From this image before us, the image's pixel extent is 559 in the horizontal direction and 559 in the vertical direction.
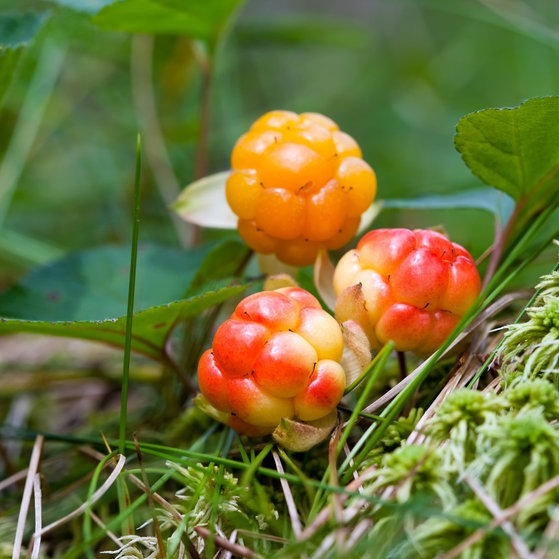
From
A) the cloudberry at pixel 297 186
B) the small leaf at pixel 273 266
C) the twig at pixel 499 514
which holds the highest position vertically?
the cloudberry at pixel 297 186

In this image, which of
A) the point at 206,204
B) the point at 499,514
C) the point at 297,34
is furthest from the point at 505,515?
the point at 297,34

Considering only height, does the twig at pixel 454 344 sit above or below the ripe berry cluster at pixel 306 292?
below

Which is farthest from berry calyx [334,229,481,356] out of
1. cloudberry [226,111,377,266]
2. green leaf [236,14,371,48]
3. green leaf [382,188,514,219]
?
green leaf [236,14,371,48]

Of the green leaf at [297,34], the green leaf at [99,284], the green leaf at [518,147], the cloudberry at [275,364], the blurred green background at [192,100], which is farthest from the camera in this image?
the green leaf at [297,34]

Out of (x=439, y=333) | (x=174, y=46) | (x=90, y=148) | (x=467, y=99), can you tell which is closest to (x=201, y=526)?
(x=439, y=333)

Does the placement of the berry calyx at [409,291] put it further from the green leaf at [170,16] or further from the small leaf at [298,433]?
the green leaf at [170,16]

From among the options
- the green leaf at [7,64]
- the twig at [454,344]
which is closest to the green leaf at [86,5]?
the green leaf at [7,64]

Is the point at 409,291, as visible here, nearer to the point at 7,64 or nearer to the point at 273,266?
the point at 273,266
